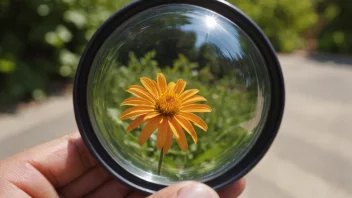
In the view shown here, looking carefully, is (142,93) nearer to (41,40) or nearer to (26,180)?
(26,180)

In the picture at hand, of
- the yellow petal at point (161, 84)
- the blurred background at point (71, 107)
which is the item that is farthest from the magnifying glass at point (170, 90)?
the blurred background at point (71, 107)

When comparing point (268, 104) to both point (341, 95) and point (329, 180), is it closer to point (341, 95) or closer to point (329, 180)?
point (329, 180)

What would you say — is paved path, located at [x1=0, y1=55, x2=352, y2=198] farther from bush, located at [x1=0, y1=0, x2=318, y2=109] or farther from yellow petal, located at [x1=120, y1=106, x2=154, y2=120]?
yellow petal, located at [x1=120, y1=106, x2=154, y2=120]

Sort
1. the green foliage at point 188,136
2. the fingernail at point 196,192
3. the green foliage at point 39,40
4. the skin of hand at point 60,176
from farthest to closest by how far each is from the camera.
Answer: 1. the green foliage at point 39,40
2. the skin of hand at point 60,176
3. the green foliage at point 188,136
4. the fingernail at point 196,192

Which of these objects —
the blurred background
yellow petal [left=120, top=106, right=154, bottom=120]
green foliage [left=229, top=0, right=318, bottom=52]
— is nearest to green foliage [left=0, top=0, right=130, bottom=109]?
the blurred background

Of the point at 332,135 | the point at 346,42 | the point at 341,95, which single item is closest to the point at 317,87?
the point at 341,95

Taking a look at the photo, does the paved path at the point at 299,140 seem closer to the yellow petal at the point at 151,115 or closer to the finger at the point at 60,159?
the finger at the point at 60,159

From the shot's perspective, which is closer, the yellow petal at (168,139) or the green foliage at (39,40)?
the yellow petal at (168,139)

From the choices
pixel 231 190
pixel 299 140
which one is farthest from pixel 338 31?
pixel 231 190
